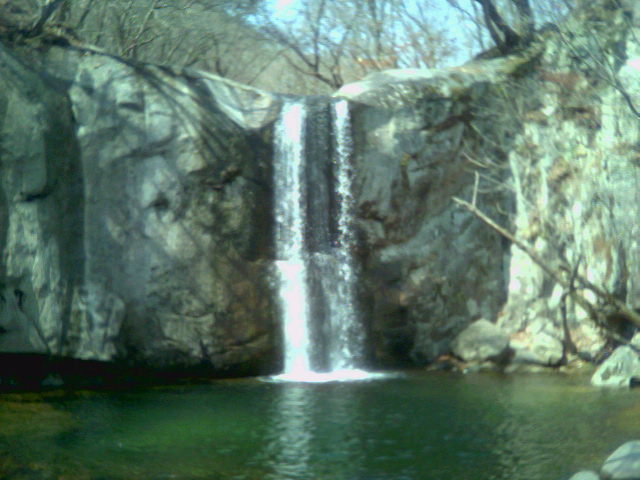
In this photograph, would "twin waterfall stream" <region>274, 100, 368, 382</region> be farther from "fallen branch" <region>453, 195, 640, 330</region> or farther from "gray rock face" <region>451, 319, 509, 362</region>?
"fallen branch" <region>453, 195, 640, 330</region>

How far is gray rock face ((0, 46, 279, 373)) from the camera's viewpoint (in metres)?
10.4

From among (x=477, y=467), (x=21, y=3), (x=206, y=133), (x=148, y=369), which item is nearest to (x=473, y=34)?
(x=206, y=133)

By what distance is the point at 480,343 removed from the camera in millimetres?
12148

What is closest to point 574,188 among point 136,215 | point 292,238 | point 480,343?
point 480,343

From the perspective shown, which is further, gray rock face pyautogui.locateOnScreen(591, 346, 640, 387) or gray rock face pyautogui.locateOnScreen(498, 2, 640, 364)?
gray rock face pyautogui.locateOnScreen(498, 2, 640, 364)

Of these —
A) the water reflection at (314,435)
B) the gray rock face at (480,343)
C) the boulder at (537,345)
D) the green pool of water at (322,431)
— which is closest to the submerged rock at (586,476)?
the green pool of water at (322,431)

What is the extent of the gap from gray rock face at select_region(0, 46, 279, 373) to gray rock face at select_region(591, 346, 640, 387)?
4.22 meters

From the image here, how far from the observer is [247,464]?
263 inches

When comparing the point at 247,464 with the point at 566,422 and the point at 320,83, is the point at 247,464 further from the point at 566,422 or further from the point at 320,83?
the point at 320,83

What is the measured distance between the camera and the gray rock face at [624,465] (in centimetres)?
563

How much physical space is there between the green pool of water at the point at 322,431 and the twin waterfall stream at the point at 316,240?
1.52 meters

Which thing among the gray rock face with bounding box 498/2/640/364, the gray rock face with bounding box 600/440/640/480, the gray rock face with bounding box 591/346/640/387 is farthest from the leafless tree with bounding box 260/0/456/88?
the gray rock face with bounding box 600/440/640/480

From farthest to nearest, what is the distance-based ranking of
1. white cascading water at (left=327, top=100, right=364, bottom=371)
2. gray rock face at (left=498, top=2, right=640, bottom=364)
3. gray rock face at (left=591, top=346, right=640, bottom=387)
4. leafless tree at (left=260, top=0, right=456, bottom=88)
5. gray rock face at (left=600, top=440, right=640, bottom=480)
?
leafless tree at (left=260, top=0, right=456, bottom=88) < white cascading water at (left=327, top=100, right=364, bottom=371) < gray rock face at (left=498, top=2, right=640, bottom=364) < gray rock face at (left=591, top=346, right=640, bottom=387) < gray rock face at (left=600, top=440, right=640, bottom=480)

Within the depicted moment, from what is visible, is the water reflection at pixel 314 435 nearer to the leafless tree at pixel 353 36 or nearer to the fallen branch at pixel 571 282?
the fallen branch at pixel 571 282
